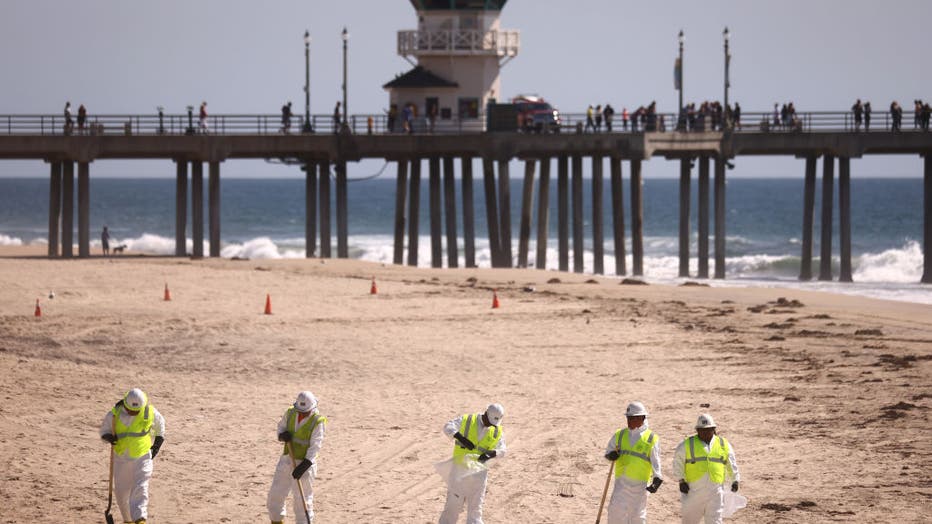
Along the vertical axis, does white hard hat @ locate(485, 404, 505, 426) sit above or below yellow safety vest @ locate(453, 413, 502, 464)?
above

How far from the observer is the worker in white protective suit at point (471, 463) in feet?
Result: 46.8

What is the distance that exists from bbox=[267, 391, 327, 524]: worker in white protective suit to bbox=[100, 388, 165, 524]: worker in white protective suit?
49.9 inches

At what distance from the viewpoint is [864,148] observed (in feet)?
157

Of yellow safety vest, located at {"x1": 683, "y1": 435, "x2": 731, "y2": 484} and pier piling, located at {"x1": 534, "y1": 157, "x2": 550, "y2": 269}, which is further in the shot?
pier piling, located at {"x1": 534, "y1": 157, "x2": 550, "y2": 269}

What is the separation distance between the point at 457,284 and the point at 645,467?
75.5ft

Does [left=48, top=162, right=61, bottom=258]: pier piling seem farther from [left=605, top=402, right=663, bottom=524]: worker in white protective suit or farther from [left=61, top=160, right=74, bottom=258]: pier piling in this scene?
[left=605, top=402, right=663, bottom=524]: worker in white protective suit

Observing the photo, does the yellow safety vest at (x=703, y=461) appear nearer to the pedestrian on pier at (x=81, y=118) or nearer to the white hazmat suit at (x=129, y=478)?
the white hazmat suit at (x=129, y=478)

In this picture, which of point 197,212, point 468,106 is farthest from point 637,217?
point 197,212

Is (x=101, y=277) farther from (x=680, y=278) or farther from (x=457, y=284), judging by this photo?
(x=680, y=278)

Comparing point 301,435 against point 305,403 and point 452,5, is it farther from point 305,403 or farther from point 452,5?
point 452,5

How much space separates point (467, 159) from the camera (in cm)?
4819

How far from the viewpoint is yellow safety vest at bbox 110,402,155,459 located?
1468 centimetres

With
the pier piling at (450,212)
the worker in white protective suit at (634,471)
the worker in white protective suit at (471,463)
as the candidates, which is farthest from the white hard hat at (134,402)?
the pier piling at (450,212)

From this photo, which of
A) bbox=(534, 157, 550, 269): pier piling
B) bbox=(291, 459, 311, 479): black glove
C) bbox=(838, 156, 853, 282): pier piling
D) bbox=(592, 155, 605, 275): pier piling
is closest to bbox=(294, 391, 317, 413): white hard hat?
bbox=(291, 459, 311, 479): black glove
